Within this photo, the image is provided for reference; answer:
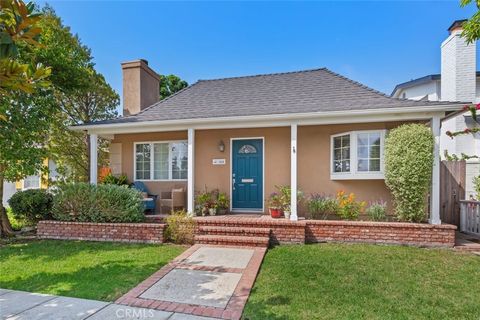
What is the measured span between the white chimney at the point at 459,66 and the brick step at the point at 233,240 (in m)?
9.87

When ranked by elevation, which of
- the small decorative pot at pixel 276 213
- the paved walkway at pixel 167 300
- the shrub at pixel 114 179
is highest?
the shrub at pixel 114 179

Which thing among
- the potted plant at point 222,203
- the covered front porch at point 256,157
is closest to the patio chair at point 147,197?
the covered front porch at point 256,157

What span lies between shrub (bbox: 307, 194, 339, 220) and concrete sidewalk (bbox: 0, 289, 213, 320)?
4641 mm

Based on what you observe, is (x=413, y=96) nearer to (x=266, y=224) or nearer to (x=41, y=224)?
(x=266, y=224)

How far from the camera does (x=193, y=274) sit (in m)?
4.58

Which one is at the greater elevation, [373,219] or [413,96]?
[413,96]

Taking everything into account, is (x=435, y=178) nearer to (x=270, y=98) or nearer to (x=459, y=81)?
(x=270, y=98)

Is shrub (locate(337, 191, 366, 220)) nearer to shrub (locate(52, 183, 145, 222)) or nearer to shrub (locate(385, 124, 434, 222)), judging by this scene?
shrub (locate(385, 124, 434, 222))

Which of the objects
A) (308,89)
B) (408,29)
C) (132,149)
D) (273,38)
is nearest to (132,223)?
(132,149)

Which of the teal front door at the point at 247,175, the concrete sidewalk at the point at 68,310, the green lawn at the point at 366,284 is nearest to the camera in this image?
the concrete sidewalk at the point at 68,310

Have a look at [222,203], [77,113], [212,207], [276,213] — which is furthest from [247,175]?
[77,113]

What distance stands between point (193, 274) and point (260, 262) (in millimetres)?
1282

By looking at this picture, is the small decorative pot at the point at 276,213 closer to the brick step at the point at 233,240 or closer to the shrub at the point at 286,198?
the shrub at the point at 286,198

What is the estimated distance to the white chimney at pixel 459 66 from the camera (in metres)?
9.85
